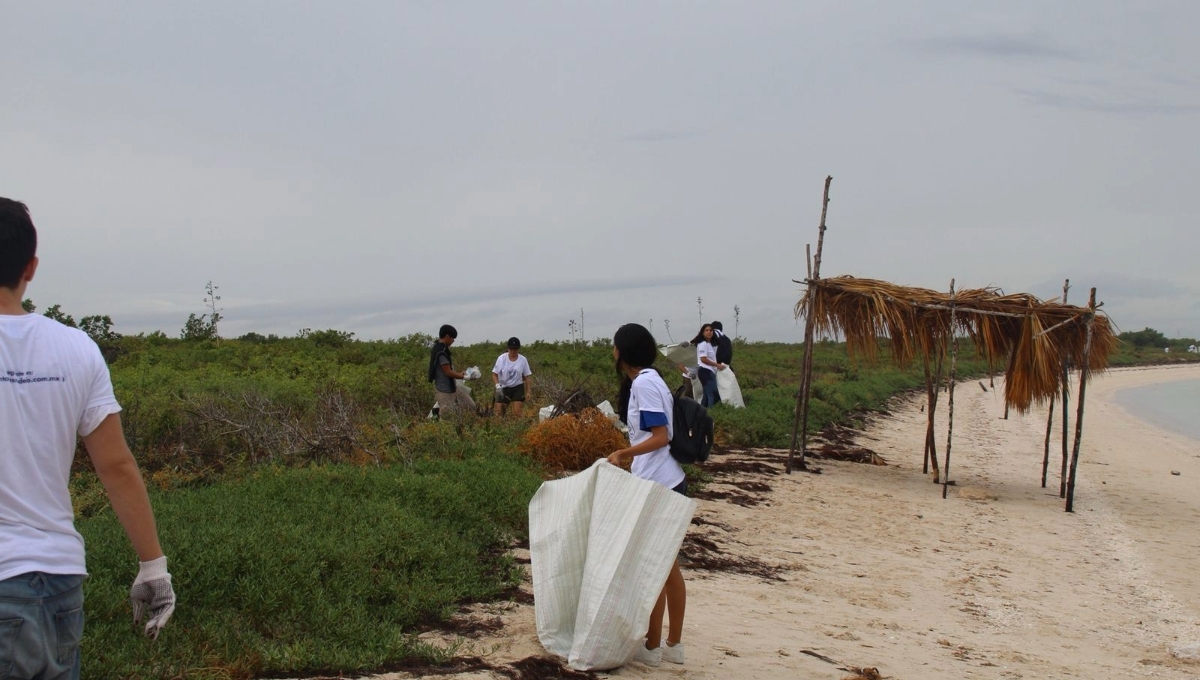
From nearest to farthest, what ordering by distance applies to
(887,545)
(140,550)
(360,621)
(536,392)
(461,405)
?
(140,550)
(360,621)
(887,545)
(461,405)
(536,392)

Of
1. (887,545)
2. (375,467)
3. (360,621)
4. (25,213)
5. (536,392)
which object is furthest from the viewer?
(536,392)

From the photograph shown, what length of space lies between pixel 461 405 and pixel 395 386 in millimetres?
2585

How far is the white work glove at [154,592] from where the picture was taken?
2686mm

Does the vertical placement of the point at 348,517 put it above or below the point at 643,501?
below

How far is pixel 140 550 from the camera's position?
261cm

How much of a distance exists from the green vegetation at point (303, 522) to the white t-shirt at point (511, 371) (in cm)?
63

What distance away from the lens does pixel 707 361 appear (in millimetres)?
15523

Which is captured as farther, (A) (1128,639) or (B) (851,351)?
(B) (851,351)

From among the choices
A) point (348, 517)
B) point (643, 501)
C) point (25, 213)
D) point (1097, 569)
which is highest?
point (25, 213)

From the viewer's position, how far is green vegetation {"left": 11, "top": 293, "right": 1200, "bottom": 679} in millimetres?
4434

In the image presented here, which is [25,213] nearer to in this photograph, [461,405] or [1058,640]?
[1058,640]

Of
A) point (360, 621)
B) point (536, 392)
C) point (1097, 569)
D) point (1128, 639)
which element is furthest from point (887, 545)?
point (536, 392)

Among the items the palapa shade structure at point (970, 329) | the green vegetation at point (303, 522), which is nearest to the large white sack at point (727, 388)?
the green vegetation at point (303, 522)

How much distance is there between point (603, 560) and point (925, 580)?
4434 mm
